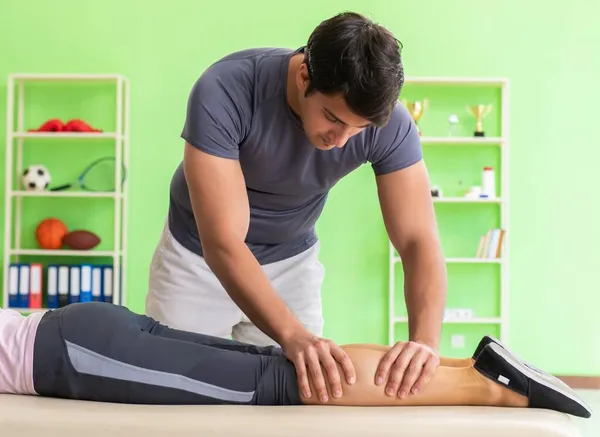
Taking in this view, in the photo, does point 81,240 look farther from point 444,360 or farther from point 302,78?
point 444,360

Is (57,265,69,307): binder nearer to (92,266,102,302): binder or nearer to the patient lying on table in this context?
(92,266,102,302): binder

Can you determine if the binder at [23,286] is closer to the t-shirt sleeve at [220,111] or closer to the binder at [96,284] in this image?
the binder at [96,284]

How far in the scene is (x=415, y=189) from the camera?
5.92 feet

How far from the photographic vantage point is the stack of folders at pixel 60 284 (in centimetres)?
416

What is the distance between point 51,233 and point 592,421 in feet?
8.97

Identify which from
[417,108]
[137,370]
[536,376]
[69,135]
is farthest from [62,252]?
[536,376]

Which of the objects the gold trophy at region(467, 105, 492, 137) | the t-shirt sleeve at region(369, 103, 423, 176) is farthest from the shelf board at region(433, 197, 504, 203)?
the t-shirt sleeve at region(369, 103, 423, 176)

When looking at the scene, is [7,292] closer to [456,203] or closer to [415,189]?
[456,203]

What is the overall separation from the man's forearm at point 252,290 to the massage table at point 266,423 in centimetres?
23

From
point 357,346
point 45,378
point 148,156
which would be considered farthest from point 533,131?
point 45,378

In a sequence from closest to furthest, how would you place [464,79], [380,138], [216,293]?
[380,138] → [216,293] → [464,79]

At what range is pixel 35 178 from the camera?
426cm

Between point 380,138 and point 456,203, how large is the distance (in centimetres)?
270

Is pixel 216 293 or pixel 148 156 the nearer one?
pixel 216 293
